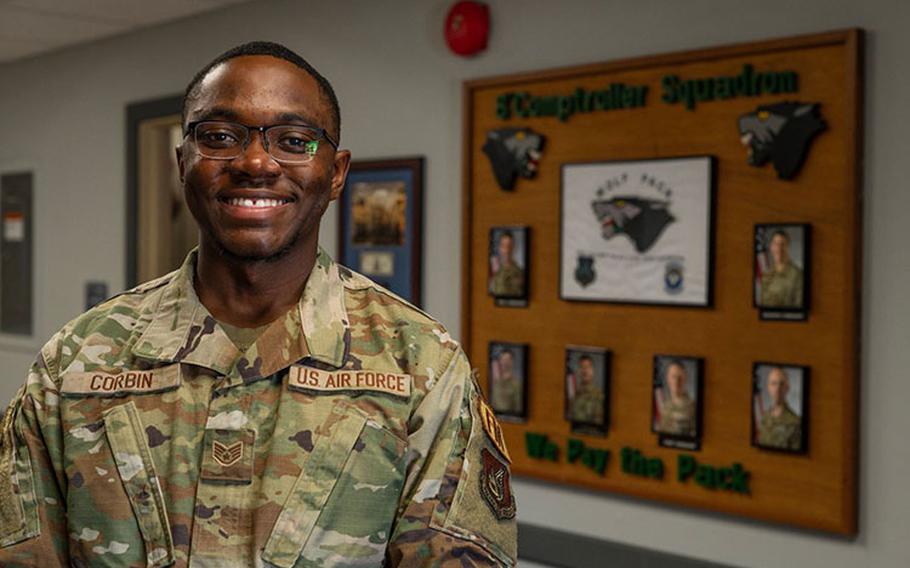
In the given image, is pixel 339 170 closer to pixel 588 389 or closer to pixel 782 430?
pixel 782 430

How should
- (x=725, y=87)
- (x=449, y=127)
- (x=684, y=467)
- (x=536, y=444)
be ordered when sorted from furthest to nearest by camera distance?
(x=449, y=127), (x=536, y=444), (x=684, y=467), (x=725, y=87)

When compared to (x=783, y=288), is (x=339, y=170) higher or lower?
higher

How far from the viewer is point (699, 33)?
277cm

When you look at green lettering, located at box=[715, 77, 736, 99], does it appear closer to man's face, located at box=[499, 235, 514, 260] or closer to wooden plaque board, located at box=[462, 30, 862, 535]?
wooden plaque board, located at box=[462, 30, 862, 535]

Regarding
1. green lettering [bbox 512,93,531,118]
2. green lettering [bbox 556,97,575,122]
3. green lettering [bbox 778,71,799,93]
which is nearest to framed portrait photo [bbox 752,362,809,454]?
green lettering [bbox 778,71,799,93]

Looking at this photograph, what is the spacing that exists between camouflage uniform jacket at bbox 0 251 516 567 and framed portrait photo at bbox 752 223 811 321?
4.82ft

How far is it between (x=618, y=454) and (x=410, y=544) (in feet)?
5.89

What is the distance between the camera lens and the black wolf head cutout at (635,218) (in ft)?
9.29

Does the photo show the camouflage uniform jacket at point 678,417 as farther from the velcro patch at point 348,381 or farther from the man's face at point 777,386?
the velcro patch at point 348,381

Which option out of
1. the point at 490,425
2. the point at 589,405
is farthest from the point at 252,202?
the point at 589,405

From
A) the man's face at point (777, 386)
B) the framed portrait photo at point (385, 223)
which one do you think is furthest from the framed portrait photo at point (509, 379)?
the man's face at point (777, 386)

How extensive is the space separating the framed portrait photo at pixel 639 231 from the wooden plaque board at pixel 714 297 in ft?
0.10

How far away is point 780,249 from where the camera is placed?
2578 mm

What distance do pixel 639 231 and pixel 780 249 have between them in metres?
0.42
